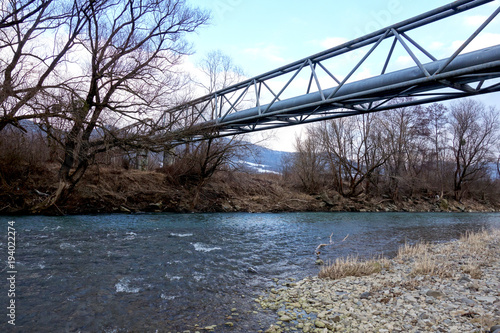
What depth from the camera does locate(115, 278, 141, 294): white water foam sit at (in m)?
5.62

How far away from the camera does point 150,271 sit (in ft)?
22.5

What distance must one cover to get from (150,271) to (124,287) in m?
1.06

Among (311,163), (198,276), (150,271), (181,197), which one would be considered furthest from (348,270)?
(311,163)

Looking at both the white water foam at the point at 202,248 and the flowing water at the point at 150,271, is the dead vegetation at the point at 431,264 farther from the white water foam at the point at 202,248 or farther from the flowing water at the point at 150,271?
the white water foam at the point at 202,248

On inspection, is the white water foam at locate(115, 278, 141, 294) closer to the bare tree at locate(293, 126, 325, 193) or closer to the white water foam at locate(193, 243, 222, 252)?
the white water foam at locate(193, 243, 222, 252)

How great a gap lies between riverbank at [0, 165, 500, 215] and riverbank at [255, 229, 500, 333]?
1441 cm

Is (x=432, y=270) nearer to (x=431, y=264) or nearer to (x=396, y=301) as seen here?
(x=431, y=264)

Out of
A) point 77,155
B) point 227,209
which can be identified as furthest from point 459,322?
point 227,209

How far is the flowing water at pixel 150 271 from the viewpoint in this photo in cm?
454

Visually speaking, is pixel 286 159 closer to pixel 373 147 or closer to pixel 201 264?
pixel 373 147

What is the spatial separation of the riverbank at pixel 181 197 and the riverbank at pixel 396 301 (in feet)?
47.3

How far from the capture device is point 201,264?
7.63 meters

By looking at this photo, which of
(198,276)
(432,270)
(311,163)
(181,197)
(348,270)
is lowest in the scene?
(198,276)

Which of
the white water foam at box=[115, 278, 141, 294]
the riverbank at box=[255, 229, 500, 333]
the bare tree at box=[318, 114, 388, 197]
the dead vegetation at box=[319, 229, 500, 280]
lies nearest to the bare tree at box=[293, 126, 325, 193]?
the bare tree at box=[318, 114, 388, 197]
